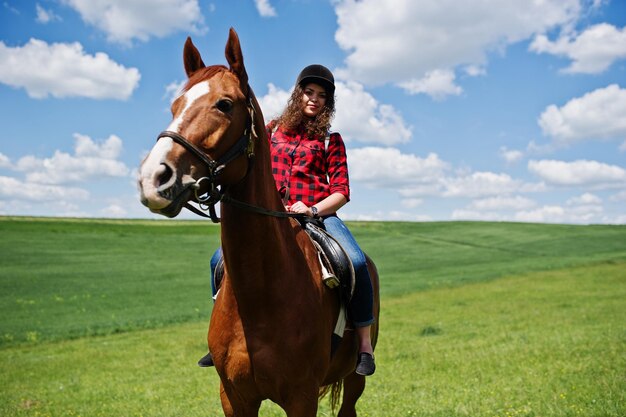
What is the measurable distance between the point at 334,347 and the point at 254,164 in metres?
1.69

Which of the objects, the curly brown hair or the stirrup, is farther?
the curly brown hair

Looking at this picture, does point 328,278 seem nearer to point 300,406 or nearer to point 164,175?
point 300,406

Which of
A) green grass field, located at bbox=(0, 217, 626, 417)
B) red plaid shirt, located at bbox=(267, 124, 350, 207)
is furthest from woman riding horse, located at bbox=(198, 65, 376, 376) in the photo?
green grass field, located at bbox=(0, 217, 626, 417)

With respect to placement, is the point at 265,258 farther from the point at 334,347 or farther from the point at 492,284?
the point at 492,284

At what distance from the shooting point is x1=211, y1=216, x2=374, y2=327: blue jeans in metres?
4.40

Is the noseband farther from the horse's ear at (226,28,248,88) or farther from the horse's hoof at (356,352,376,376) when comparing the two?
the horse's hoof at (356,352,376,376)

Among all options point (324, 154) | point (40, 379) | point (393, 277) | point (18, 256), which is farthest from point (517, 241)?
point (324, 154)

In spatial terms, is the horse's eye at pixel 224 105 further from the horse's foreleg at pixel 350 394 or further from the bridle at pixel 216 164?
the horse's foreleg at pixel 350 394

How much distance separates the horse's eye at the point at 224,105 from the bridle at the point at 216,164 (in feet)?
0.59

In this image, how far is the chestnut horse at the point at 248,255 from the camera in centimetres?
298

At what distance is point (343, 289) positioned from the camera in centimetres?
432

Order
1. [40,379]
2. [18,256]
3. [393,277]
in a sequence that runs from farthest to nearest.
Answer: [18,256] → [393,277] → [40,379]

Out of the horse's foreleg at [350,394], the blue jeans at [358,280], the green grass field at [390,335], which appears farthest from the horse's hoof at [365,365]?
the green grass field at [390,335]

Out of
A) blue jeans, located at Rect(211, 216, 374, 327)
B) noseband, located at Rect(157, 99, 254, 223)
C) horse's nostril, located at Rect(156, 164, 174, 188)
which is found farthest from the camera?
blue jeans, located at Rect(211, 216, 374, 327)
